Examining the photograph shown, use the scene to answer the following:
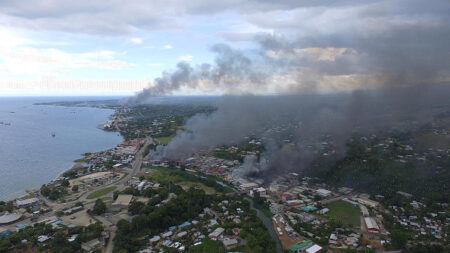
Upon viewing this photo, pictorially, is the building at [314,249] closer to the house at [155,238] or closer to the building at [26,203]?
the house at [155,238]

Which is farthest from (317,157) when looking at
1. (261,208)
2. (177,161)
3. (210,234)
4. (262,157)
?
(210,234)

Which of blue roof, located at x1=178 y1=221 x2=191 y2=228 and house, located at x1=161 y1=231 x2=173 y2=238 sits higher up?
blue roof, located at x1=178 y1=221 x2=191 y2=228

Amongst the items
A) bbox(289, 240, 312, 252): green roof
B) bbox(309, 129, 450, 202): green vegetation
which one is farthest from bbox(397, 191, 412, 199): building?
bbox(289, 240, 312, 252): green roof

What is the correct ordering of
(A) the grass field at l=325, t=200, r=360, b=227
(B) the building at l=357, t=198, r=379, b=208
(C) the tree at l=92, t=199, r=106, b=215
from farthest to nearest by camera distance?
(B) the building at l=357, t=198, r=379, b=208 < (C) the tree at l=92, t=199, r=106, b=215 < (A) the grass field at l=325, t=200, r=360, b=227

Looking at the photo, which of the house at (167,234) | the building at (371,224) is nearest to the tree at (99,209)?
the house at (167,234)

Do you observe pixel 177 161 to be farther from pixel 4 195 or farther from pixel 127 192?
pixel 4 195

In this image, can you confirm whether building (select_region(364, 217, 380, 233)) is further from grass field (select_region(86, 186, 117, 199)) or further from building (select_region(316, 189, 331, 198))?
grass field (select_region(86, 186, 117, 199))
